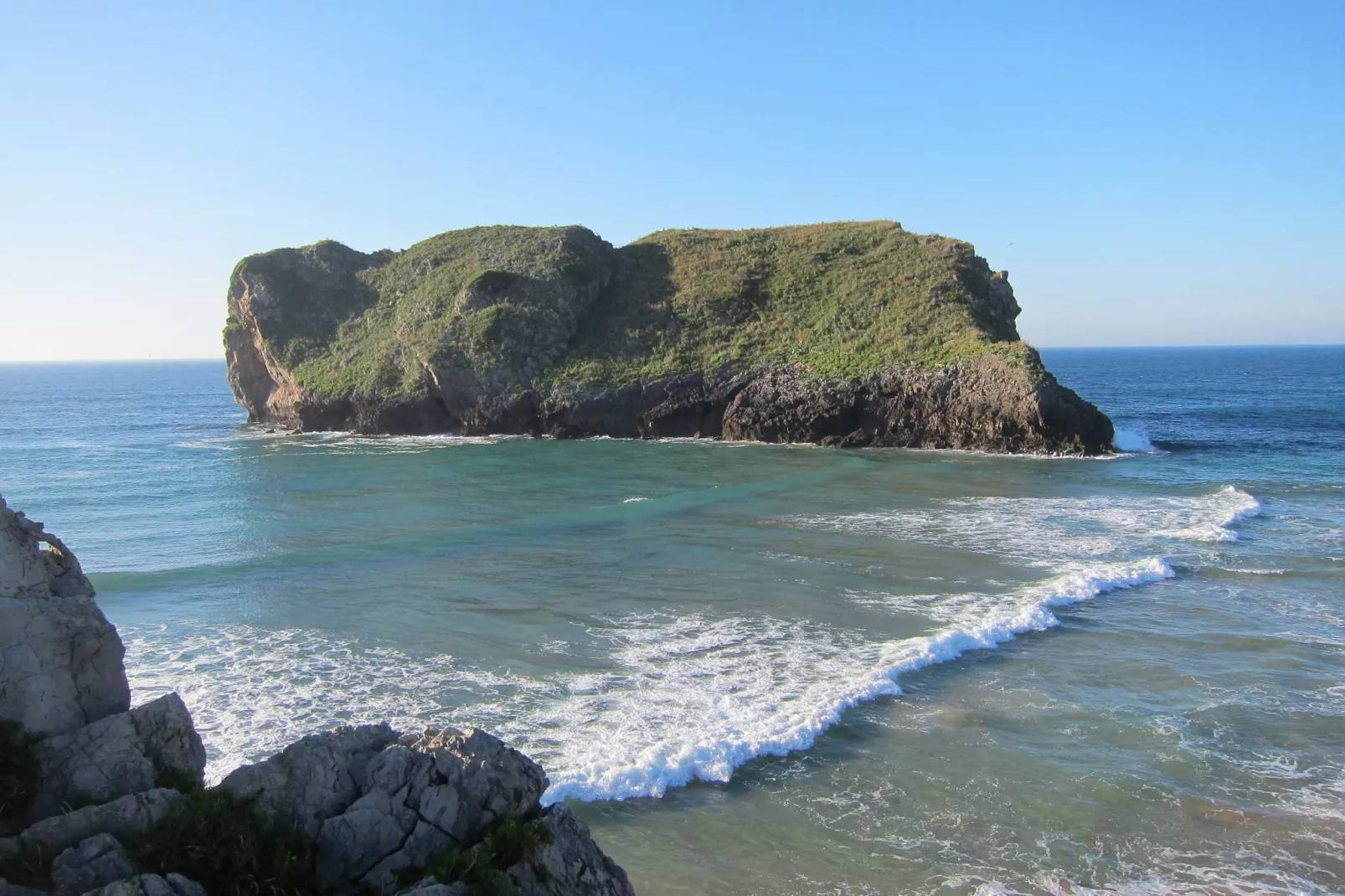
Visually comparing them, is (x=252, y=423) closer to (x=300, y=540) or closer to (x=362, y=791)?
(x=300, y=540)

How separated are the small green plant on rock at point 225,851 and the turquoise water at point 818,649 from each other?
→ 12.9ft

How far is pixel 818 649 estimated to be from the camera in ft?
56.0

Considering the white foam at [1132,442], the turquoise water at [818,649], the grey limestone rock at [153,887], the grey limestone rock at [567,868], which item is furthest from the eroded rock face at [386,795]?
the white foam at [1132,442]

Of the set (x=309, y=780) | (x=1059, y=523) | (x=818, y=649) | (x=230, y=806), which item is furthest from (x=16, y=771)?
(x=1059, y=523)

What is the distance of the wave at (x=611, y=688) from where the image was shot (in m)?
12.8

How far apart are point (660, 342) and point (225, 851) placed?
51057 millimetres

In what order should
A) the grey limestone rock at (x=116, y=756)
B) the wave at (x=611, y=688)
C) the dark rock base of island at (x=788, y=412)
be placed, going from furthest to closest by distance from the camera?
the dark rock base of island at (x=788, y=412) < the wave at (x=611, y=688) < the grey limestone rock at (x=116, y=756)

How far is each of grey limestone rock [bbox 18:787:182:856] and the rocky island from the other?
12 mm

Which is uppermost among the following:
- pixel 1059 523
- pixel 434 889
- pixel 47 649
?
pixel 47 649

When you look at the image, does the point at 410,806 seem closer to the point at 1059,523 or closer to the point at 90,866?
the point at 90,866

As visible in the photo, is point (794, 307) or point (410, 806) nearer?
point (410, 806)

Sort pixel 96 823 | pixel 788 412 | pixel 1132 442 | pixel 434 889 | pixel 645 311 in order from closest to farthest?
pixel 434 889
pixel 96 823
pixel 1132 442
pixel 788 412
pixel 645 311

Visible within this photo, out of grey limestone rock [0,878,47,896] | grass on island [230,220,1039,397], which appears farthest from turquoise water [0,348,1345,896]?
grass on island [230,220,1039,397]

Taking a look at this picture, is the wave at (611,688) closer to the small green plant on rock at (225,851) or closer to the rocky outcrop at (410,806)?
the rocky outcrop at (410,806)
